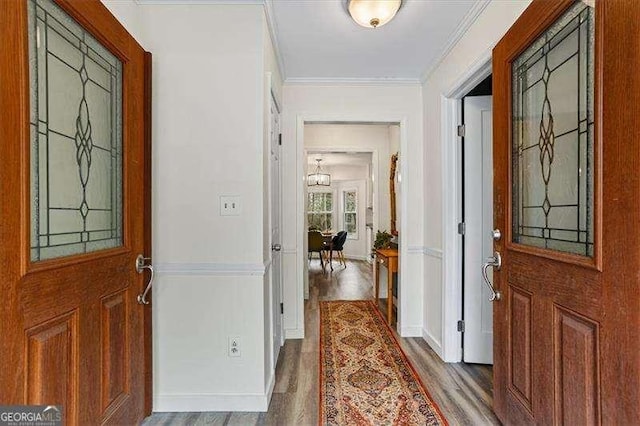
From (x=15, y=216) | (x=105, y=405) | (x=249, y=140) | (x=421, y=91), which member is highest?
(x=421, y=91)

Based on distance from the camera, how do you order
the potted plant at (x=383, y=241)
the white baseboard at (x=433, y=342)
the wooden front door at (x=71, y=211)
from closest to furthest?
the wooden front door at (x=71, y=211), the white baseboard at (x=433, y=342), the potted plant at (x=383, y=241)

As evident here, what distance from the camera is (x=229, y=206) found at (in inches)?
76.1

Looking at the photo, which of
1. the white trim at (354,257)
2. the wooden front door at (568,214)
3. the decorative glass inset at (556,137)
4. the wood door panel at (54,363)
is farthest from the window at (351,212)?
the wood door panel at (54,363)

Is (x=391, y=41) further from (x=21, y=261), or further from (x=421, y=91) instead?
(x=21, y=261)

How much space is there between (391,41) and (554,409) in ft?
7.73

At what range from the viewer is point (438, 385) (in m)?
2.25

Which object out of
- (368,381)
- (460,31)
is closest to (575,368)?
(368,381)

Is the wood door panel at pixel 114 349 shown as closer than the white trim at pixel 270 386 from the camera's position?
Yes

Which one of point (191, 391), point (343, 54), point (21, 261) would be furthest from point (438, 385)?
point (343, 54)

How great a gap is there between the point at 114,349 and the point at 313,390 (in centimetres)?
123

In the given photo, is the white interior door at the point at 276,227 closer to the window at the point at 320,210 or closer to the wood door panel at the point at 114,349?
the wood door panel at the point at 114,349

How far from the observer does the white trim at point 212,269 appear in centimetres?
193

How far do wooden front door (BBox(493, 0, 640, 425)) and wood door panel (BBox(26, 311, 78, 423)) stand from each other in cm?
178

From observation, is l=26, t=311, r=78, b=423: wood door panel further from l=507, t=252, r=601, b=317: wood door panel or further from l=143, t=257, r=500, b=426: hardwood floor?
l=507, t=252, r=601, b=317: wood door panel
